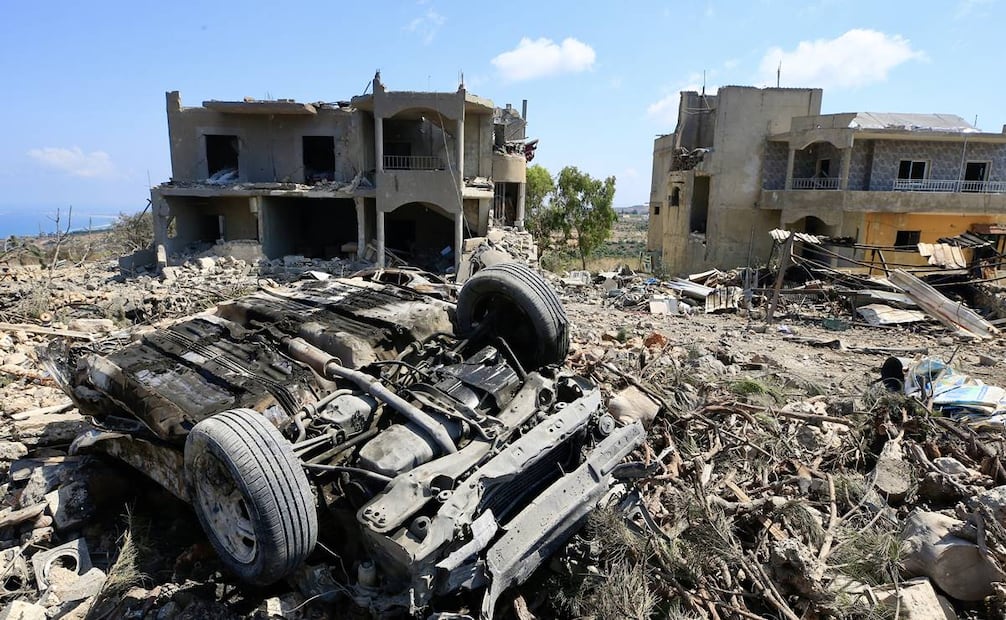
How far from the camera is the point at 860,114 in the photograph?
2278 cm

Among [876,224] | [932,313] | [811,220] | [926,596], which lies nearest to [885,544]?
[926,596]

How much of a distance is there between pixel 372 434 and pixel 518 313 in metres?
1.82

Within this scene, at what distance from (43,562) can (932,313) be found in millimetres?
13559

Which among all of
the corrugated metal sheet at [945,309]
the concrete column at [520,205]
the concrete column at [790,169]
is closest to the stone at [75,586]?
the corrugated metal sheet at [945,309]

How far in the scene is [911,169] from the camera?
2180 centimetres

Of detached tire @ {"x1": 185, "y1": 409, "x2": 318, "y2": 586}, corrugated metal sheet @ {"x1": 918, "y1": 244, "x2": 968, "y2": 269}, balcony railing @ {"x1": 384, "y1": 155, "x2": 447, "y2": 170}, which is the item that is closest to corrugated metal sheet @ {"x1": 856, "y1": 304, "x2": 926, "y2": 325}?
corrugated metal sheet @ {"x1": 918, "y1": 244, "x2": 968, "y2": 269}

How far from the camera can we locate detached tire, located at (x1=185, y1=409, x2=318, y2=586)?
315 centimetres

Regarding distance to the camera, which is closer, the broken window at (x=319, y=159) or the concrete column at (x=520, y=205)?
the broken window at (x=319, y=159)

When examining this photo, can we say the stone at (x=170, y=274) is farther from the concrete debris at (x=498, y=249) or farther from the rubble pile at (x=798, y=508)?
the rubble pile at (x=798, y=508)

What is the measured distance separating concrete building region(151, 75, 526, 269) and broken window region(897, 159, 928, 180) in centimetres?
1388

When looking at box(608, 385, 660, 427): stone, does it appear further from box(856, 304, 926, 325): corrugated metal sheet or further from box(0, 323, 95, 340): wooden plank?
box(856, 304, 926, 325): corrugated metal sheet

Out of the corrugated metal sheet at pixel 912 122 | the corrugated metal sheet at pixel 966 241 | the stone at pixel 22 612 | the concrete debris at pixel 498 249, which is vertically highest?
the corrugated metal sheet at pixel 912 122

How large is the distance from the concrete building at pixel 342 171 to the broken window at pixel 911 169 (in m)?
13.9

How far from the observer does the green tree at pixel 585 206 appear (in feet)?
99.6
